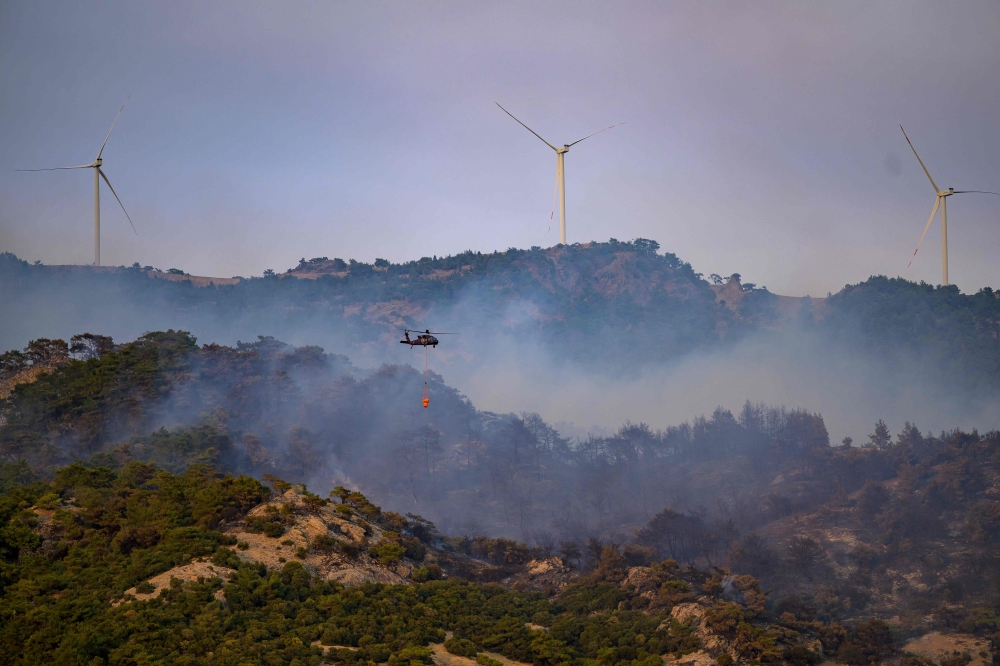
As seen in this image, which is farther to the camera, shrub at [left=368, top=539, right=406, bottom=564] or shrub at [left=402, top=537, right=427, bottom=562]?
shrub at [left=402, top=537, right=427, bottom=562]

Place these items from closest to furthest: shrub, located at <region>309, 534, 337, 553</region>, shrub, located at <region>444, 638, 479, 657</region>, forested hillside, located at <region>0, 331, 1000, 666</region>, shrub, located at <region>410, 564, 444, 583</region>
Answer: shrub, located at <region>444, 638, 479, 657</region>, forested hillside, located at <region>0, 331, 1000, 666</region>, shrub, located at <region>309, 534, 337, 553</region>, shrub, located at <region>410, 564, 444, 583</region>

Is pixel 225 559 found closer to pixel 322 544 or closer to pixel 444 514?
pixel 322 544

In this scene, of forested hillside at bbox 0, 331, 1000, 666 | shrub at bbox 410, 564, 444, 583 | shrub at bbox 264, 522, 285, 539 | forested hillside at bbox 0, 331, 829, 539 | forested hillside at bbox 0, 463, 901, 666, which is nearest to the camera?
forested hillside at bbox 0, 463, 901, 666

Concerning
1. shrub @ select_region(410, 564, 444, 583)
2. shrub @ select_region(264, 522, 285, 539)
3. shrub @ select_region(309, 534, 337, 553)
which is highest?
shrub @ select_region(264, 522, 285, 539)

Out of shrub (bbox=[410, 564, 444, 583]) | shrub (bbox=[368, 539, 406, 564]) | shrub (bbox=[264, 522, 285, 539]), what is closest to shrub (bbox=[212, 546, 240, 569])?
shrub (bbox=[264, 522, 285, 539])

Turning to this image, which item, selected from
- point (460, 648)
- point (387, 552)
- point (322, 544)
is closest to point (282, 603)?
point (322, 544)

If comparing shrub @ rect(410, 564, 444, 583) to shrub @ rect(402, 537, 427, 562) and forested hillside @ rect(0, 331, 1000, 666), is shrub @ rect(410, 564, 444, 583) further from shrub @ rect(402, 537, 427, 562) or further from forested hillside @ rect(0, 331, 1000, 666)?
shrub @ rect(402, 537, 427, 562)

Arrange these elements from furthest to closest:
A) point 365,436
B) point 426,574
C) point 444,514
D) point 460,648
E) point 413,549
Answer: point 365,436
point 444,514
point 413,549
point 426,574
point 460,648

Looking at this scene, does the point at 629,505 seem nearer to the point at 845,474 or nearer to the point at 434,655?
the point at 845,474

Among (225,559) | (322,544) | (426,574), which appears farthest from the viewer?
(426,574)

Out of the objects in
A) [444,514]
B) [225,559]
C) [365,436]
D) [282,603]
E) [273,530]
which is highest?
[273,530]

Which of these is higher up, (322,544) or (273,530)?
(273,530)
